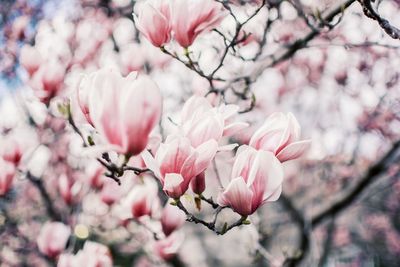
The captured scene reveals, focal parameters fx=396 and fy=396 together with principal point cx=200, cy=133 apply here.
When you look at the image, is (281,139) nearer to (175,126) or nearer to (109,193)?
(175,126)

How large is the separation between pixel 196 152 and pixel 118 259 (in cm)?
963

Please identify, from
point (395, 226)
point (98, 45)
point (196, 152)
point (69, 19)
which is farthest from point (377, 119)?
point (395, 226)

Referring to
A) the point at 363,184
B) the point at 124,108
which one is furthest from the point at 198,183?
the point at 363,184

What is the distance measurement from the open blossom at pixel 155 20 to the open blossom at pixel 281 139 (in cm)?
46

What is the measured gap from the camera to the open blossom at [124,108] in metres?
0.71

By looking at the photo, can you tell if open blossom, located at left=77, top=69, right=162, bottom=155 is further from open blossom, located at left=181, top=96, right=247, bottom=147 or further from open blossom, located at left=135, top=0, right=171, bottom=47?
open blossom, located at left=135, top=0, right=171, bottom=47

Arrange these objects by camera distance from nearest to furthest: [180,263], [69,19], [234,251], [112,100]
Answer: [112,100]
[180,263]
[69,19]
[234,251]

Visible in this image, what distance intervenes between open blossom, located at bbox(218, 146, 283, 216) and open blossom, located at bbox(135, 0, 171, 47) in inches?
19.3

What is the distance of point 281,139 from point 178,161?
0.24m

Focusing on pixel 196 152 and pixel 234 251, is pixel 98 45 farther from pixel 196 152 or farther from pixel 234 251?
pixel 234 251

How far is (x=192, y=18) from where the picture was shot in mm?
1167

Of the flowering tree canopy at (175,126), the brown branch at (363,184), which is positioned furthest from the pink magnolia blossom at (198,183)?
the brown branch at (363,184)

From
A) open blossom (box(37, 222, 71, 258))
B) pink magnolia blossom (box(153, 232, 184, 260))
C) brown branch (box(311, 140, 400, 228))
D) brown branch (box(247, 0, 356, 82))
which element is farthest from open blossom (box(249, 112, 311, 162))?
brown branch (box(311, 140, 400, 228))

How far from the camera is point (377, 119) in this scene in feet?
14.8
